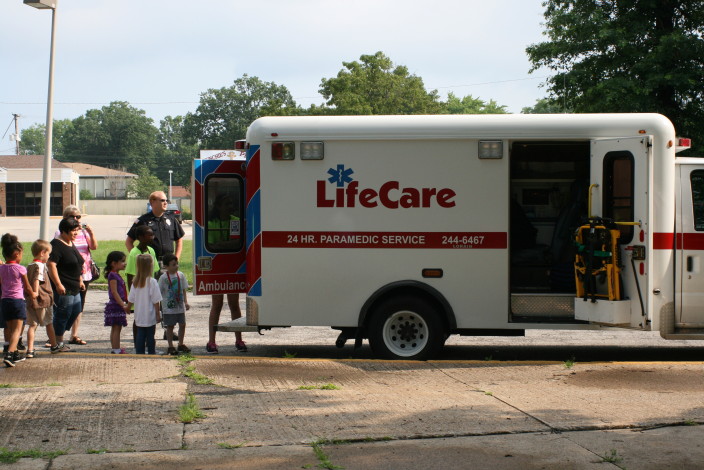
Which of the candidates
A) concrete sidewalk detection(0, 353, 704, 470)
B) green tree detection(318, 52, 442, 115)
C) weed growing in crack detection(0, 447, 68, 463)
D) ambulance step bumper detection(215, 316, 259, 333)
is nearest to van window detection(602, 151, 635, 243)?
concrete sidewalk detection(0, 353, 704, 470)

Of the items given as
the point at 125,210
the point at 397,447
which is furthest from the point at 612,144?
the point at 125,210

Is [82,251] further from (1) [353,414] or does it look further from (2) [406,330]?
(1) [353,414]

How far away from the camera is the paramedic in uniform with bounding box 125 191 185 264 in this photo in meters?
10.4

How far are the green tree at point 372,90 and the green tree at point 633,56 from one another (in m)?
19.2

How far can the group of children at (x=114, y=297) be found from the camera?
8.52 metres

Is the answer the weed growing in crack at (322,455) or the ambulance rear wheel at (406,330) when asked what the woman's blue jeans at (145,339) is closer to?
the ambulance rear wheel at (406,330)

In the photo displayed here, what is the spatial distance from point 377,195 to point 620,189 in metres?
2.48

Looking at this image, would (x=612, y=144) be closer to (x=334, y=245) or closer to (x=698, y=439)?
(x=334, y=245)

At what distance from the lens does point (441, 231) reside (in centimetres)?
901

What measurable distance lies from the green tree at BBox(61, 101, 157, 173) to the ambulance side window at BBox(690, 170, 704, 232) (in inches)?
5441

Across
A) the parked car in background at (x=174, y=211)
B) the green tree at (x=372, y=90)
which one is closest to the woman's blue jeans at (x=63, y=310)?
the parked car in background at (x=174, y=211)

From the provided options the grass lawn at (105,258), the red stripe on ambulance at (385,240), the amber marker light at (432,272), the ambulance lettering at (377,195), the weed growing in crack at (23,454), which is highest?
the ambulance lettering at (377,195)

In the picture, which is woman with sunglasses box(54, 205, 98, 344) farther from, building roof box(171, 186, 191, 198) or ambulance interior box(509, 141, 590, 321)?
building roof box(171, 186, 191, 198)

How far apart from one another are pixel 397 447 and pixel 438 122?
4222 mm
